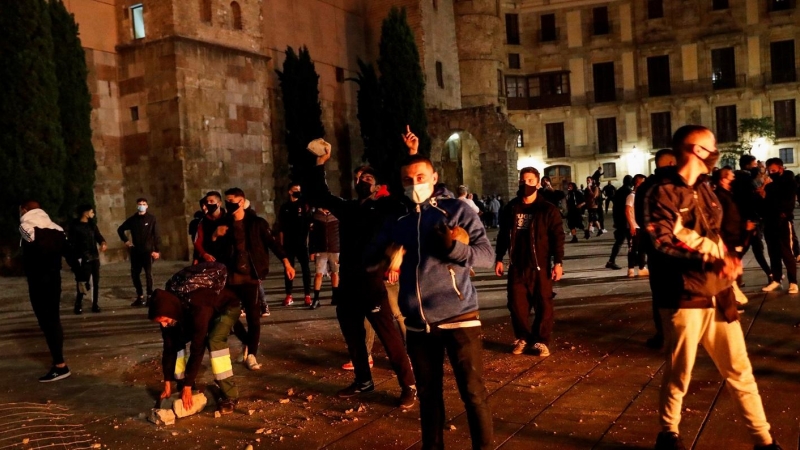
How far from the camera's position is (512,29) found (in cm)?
4794

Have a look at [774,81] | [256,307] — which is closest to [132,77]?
[256,307]

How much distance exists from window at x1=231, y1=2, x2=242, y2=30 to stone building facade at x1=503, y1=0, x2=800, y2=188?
96.6 ft

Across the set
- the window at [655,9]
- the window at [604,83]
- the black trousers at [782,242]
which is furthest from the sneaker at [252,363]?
the window at [655,9]

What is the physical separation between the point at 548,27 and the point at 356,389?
45478 millimetres

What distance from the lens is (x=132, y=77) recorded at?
19031 mm

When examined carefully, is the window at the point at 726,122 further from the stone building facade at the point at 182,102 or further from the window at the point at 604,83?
the stone building facade at the point at 182,102

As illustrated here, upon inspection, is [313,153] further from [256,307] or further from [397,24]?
[397,24]

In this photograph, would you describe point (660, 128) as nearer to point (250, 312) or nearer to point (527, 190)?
point (527, 190)

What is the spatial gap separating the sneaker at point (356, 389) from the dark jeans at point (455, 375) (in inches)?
73.4

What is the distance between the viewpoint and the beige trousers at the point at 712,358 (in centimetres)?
392

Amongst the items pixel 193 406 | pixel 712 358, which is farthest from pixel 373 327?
pixel 712 358

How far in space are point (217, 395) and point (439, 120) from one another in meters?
25.7

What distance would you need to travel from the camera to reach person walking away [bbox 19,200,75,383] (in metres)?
7.12

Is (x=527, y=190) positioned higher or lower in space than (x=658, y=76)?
lower
